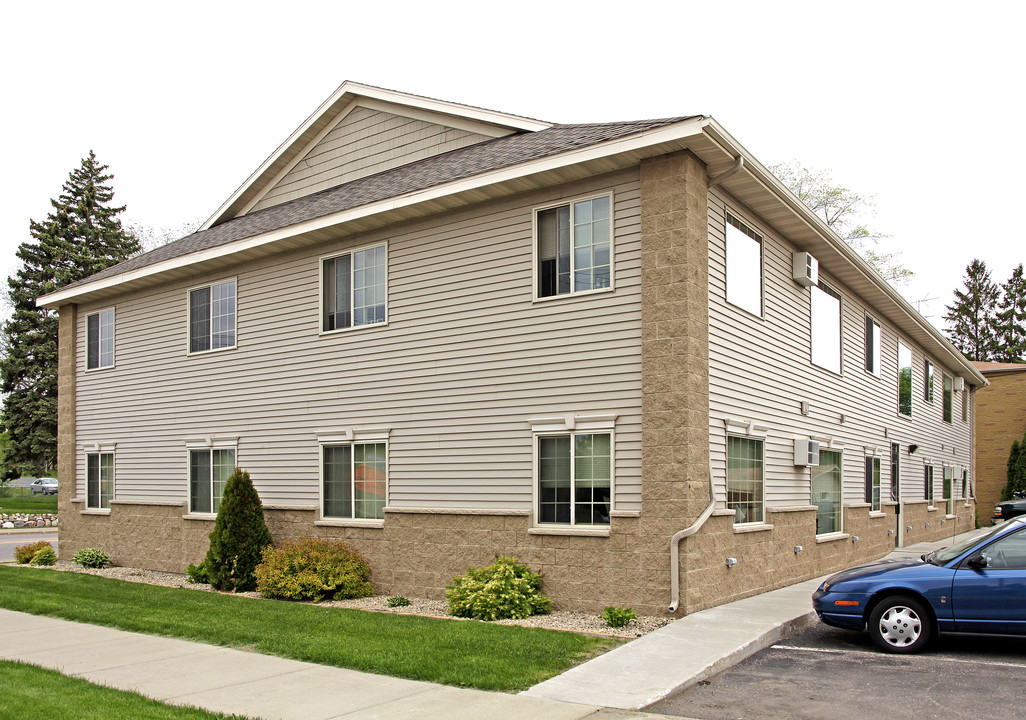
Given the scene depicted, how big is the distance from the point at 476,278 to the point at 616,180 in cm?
266

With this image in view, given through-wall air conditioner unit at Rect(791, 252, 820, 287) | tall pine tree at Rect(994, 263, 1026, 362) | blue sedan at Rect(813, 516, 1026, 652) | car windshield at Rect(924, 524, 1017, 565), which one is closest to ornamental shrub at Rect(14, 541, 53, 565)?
through-wall air conditioner unit at Rect(791, 252, 820, 287)

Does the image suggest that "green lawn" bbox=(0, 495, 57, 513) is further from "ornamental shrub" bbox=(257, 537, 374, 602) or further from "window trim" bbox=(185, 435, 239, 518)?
"ornamental shrub" bbox=(257, 537, 374, 602)

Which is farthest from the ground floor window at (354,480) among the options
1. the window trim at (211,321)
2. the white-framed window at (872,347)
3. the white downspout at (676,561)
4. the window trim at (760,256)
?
the white-framed window at (872,347)

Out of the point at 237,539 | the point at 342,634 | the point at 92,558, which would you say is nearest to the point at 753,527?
the point at 342,634

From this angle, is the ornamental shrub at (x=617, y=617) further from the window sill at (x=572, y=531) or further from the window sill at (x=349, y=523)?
the window sill at (x=349, y=523)

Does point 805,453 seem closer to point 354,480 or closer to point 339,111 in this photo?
point 354,480

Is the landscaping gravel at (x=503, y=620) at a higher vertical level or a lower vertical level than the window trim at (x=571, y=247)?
lower

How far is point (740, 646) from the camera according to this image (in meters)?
9.05

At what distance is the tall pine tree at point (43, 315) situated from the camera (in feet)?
130

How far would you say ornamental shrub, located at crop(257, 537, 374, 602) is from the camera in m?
13.4

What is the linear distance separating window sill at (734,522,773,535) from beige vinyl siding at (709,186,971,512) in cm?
37

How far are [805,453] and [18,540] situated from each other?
1069 inches

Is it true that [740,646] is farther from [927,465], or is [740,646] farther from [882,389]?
[927,465]

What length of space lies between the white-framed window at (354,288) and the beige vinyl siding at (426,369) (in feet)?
0.66
